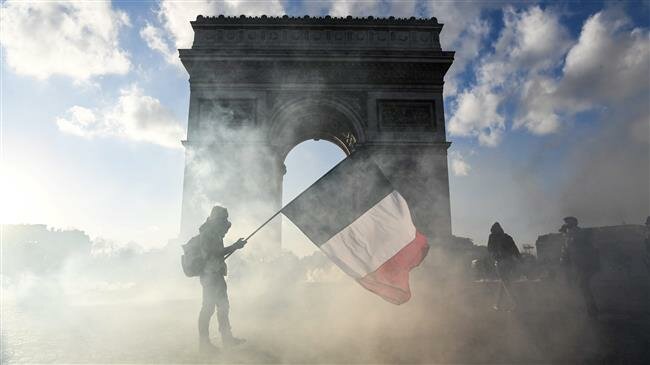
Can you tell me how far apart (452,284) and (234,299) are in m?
5.34

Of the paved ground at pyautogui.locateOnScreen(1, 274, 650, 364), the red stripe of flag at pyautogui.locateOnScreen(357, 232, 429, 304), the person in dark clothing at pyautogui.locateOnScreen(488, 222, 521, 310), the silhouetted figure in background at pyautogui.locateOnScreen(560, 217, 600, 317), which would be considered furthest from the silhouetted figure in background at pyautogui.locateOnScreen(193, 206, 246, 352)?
the silhouetted figure in background at pyautogui.locateOnScreen(560, 217, 600, 317)

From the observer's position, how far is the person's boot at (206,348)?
4181 millimetres

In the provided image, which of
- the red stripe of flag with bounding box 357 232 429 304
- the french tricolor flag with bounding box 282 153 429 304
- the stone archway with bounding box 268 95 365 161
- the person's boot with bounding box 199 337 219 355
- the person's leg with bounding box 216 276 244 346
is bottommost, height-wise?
the person's boot with bounding box 199 337 219 355

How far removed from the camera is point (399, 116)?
43.5 ft

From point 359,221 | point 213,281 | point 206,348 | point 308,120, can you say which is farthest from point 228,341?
point 308,120

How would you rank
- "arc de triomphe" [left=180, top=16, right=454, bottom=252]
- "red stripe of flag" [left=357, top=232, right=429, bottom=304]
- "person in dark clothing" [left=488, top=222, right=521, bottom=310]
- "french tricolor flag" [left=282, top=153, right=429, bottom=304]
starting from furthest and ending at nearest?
"arc de triomphe" [left=180, top=16, right=454, bottom=252] → "person in dark clothing" [left=488, top=222, right=521, bottom=310] → "french tricolor flag" [left=282, top=153, right=429, bottom=304] → "red stripe of flag" [left=357, top=232, right=429, bottom=304]

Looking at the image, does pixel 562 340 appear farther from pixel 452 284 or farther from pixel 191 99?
pixel 191 99

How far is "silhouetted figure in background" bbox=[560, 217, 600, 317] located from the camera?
625 cm

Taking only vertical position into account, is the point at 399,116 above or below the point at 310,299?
above

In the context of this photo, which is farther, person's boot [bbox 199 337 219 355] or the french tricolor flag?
person's boot [bbox 199 337 219 355]

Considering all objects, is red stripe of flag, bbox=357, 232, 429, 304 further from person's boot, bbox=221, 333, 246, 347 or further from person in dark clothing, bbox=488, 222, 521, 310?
person in dark clothing, bbox=488, 222, 521, 310

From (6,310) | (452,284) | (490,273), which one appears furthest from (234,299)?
(490,273)

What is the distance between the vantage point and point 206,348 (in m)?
4.23

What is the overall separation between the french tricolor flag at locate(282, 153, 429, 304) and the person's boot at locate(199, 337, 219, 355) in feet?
5.29
